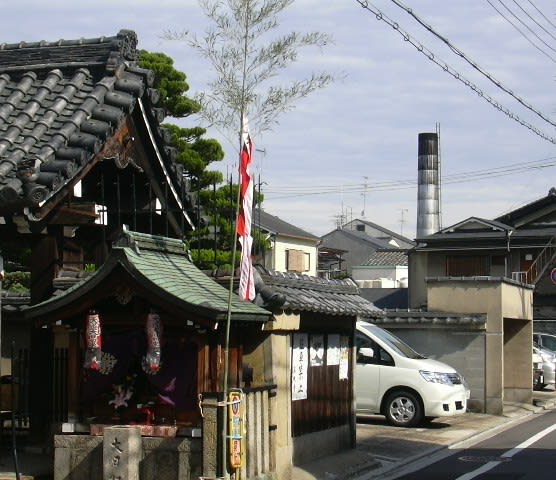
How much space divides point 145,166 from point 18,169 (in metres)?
2.95

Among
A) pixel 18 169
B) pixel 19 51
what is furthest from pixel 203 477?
pixel 19 51

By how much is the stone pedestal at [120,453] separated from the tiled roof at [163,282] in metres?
1.64

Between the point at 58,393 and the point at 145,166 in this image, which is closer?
the point at 58,393

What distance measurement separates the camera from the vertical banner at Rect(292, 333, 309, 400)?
45.8 ft

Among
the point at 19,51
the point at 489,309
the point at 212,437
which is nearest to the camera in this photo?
the point at 212,437

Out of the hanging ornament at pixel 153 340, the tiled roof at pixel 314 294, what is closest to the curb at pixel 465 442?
the tiled roof at pixel 314 294

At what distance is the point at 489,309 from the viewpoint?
2534 cm

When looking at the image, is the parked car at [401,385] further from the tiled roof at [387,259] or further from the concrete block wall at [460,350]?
the tiled roof at [387,259]

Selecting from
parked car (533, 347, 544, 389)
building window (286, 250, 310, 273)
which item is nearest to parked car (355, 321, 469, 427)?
parked car (533, 347, 544, 389)

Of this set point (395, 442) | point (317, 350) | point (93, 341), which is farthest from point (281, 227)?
point (93, 341)

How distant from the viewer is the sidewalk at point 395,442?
14.5 m

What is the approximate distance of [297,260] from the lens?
5503 centimetres

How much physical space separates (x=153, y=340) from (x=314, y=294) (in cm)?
383

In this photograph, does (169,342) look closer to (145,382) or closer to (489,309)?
(145,382)
